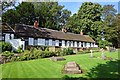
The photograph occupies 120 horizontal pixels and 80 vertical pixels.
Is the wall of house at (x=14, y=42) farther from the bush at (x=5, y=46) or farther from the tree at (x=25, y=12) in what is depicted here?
the tree at (x=25, y=12)

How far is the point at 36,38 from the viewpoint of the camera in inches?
1799

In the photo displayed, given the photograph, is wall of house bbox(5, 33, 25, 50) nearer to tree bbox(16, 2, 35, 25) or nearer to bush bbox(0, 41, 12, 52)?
bush bbox(0, 41, 12, 52)

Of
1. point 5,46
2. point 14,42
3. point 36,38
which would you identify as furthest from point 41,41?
point 5,46

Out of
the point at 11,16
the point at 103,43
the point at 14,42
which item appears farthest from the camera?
the point at 103,43

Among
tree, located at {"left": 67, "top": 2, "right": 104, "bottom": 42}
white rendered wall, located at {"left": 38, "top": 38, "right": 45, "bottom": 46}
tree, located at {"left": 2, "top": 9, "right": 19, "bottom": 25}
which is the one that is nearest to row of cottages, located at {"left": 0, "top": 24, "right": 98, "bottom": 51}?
white rendered wall, located at {"left": 38, "top": 38, "right": 45, "bottom": 46}

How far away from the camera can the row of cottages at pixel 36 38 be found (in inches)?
1528

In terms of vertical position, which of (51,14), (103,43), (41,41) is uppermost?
(51,14)

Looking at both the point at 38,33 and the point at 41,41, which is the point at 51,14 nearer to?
the point at 38,33

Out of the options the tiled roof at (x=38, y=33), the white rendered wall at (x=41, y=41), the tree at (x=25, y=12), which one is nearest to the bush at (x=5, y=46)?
the tiled roof at (x=38, y=33)

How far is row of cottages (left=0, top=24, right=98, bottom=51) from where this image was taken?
38.8 metres

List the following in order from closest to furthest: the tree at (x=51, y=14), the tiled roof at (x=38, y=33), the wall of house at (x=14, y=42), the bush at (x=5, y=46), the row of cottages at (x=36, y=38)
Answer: the bush at (x=5, y=46), the wall of house at (x=14, y=42), the row of cottages at (x=36, y=38), the tiled roof at (x=38, y=33), the tree at (x=51, y=14)

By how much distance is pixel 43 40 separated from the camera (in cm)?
4709

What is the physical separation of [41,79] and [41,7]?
59.2 metres

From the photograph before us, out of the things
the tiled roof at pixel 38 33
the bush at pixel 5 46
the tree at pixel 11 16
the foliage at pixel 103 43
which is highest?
the tree at pixel 11 16
